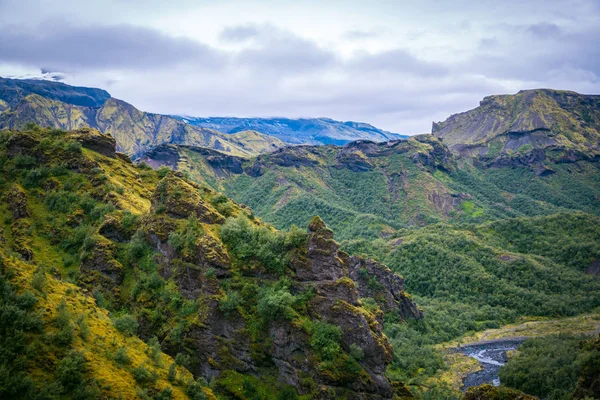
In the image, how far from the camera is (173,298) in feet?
180

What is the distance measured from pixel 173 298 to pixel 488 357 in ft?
337

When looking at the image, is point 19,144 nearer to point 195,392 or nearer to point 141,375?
point 141,375

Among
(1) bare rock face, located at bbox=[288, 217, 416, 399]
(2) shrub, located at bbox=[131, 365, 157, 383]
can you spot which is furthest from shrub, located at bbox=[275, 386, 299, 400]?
(2) shrub, located at bbox=[131, 365, 157, 383]

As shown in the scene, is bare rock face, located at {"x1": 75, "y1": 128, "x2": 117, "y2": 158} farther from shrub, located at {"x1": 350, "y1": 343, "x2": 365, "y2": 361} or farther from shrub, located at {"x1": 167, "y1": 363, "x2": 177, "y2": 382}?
shrub, located at {"x1": 350, "y1": 343, "x2": 365, "y2": 361}

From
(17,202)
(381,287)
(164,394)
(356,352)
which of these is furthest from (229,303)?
(381,287)

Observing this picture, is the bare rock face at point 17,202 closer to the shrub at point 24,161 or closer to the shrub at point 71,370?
the shrub at point 24,161

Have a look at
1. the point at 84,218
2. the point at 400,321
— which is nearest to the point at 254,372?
the point at 84,218

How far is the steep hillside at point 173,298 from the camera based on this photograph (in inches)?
1551

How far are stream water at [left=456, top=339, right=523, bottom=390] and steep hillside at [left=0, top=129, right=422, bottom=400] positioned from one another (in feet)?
171

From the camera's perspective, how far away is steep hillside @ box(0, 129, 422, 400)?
3941 cm

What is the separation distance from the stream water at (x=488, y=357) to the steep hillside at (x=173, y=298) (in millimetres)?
52143

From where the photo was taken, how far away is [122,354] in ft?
131

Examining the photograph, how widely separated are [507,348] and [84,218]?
12563 centimetres

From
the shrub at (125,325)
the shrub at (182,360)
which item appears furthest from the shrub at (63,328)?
the shrub at (182,360)
